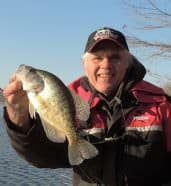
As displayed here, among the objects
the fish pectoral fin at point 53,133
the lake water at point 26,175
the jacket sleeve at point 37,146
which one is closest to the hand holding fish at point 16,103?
the jacket sleeve at point 37,146

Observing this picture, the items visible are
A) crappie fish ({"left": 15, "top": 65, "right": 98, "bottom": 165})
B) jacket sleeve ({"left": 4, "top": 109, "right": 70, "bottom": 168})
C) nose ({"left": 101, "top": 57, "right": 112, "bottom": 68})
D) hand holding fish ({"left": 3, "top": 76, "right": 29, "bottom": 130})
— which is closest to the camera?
crappie fish ({"left": 15, "top": 65, "right": 98, "bottom": 165})

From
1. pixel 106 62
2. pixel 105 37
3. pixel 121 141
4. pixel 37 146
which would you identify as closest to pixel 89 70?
pixel 106 62

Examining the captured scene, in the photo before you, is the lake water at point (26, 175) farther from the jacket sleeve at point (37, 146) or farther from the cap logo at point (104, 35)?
the cap logo at point (104, 35)

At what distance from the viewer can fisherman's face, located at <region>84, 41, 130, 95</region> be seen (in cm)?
421

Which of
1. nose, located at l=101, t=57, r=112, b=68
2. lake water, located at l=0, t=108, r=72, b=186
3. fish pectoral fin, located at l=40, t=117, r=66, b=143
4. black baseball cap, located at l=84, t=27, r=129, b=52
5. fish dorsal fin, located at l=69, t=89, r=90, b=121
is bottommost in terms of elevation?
lake water, located at l=0, t=108, r=72, b=186

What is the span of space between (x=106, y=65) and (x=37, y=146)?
92 centimetres

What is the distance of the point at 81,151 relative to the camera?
3799 millimetres

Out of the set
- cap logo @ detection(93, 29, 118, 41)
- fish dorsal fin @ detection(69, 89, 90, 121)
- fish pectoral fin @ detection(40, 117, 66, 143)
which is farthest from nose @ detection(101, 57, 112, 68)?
fish pectoral fin @ detection(40, 117, 66, 143)

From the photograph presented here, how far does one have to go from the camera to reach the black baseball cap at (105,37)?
4.31 metres

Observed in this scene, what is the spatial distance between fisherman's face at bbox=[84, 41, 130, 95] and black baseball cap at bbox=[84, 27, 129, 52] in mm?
36

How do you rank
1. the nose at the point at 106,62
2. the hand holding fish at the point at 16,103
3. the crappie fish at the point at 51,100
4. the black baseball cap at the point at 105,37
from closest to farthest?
the crappie fish at the point at 51,100, the hand holding fish at the point at 16,103, the nose at the point at 106,62, the black baseball cap at the point at 105,37

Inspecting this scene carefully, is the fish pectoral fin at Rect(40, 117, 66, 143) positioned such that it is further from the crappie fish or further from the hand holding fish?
A: the hand holding fish

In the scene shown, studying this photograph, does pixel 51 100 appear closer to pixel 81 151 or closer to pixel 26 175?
pixel 81 151

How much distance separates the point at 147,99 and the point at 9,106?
4.52ft
